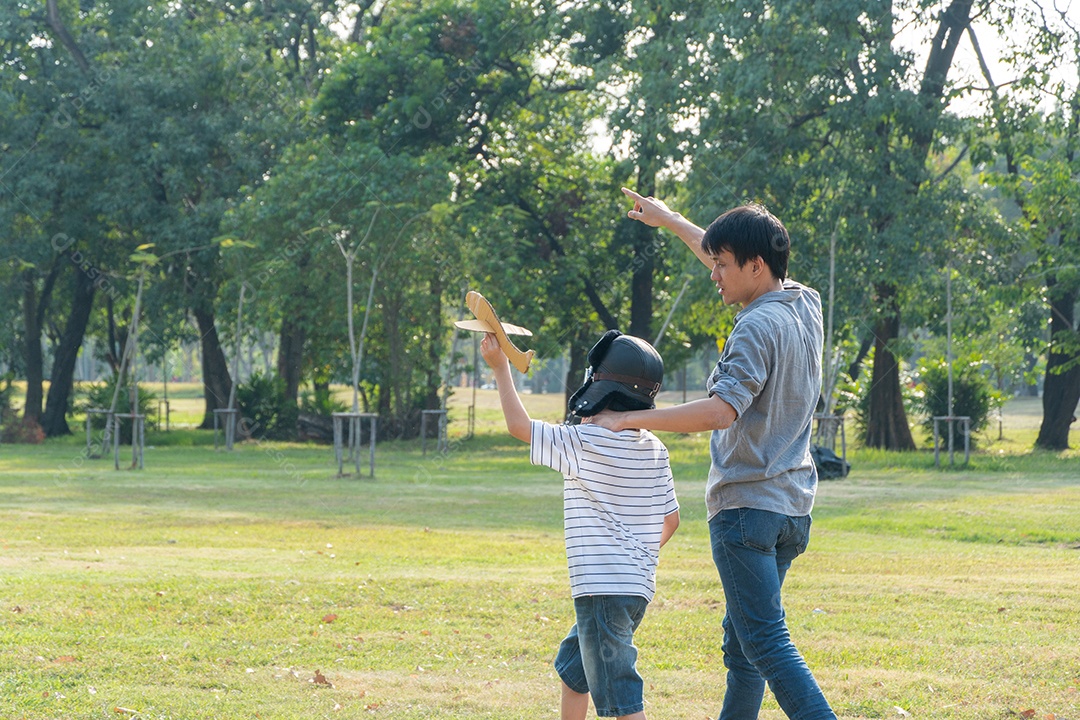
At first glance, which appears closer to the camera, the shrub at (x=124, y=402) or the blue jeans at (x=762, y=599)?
the blue jeans at (x=762, y=599)

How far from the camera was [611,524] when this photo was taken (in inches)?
147

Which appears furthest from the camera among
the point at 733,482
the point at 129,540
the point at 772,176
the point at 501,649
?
the point at 772,176

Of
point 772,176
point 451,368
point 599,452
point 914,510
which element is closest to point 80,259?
point 451,368

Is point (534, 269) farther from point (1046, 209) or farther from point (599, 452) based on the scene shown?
point (599, 452)

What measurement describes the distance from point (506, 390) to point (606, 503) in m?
0.44

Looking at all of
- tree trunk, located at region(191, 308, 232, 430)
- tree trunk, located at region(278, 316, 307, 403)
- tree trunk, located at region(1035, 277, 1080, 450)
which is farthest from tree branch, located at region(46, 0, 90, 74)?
tree trunk, located at region(1035, 277, 1080, 450)

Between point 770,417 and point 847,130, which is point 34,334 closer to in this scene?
point 847,130

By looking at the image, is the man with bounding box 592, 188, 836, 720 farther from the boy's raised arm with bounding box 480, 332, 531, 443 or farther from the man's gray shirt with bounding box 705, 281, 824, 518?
the boy's raised arm with bounding box 480, 332, 531, 443

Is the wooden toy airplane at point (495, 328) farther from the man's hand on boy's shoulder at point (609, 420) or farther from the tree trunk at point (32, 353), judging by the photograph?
the tree trunk at point (32, 353)

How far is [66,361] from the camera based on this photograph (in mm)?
36344

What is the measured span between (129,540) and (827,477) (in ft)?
35.2

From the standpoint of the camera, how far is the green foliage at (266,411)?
104ft

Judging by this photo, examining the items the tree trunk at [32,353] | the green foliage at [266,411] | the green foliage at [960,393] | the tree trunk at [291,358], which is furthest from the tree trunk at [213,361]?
the green foliage at [960,393]

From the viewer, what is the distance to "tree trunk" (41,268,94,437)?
115ft
